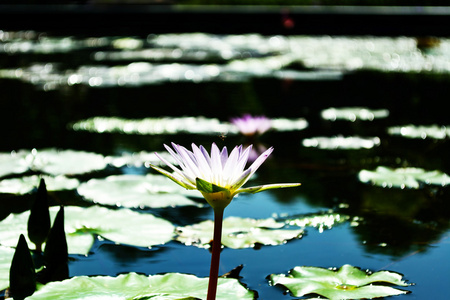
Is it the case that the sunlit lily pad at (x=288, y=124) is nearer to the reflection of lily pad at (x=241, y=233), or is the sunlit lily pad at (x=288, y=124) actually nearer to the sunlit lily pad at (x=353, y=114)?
the sunlit lily pad at (x=353, y=114)

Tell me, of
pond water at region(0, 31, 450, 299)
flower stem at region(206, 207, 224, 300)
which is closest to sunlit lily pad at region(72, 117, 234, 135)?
pond water at region(0, 31, 450, 299)

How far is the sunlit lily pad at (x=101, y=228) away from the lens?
113 cm

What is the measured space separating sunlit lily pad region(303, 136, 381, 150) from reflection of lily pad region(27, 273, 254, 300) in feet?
3.85

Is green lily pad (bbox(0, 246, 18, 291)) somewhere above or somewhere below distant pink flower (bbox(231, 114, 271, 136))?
below

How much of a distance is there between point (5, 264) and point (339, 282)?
536 mm

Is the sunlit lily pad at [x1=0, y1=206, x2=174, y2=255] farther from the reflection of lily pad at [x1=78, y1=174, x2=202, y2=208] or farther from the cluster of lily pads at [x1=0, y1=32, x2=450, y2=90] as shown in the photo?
the cluster of lily pads at [x1=0, y1=32, x2=450, y2=90]

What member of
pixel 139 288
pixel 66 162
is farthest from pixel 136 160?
pixel 139 288

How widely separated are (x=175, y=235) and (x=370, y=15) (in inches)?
235

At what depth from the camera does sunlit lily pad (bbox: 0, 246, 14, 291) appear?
36.1 inches

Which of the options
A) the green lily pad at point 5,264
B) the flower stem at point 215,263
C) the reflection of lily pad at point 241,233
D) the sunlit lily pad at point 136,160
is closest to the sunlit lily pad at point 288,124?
the sunlit lily pad at point 136,160

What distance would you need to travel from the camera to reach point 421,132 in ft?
7.34

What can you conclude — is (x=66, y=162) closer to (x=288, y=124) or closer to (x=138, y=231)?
(x=138, y=231)

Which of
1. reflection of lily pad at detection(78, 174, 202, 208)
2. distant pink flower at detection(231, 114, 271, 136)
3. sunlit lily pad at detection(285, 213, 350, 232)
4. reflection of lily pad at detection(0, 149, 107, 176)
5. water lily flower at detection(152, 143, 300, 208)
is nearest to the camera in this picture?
water lily flower at detection(152, 143, 300, 208)

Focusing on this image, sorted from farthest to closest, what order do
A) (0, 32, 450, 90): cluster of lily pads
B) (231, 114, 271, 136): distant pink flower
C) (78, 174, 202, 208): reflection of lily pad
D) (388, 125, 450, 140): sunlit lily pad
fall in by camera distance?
(0, 32, 450, 90): cluster of lily pads, (388, 125, 450, 140): sunlit lily pad, (231, 114, 271, 136): distant pink flower, (78, 174, 202, 208): reflection of lily pad
